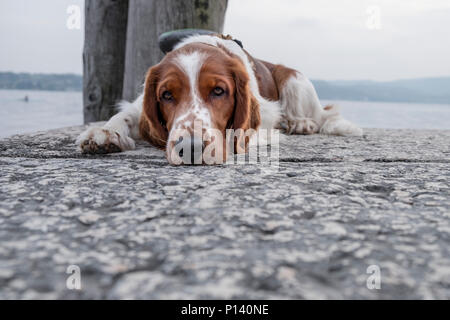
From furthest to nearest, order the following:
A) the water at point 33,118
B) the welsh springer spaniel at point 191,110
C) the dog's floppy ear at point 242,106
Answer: the water at point 33,118, the dog's floppy ear at point 242,106, the welsh springer spaniel at point 191,110

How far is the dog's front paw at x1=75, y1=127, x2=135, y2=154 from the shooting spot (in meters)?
2.41

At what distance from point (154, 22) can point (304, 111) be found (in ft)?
5.78

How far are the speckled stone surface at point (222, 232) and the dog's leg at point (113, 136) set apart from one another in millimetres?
585

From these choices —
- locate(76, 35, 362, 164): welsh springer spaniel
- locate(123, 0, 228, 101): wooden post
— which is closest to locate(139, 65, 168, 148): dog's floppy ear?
locate(76, 35, 362, 164): welsh springer spaniel

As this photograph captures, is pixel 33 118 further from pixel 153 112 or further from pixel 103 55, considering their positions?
pixel 153 112

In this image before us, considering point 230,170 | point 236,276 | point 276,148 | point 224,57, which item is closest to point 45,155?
point 230,170

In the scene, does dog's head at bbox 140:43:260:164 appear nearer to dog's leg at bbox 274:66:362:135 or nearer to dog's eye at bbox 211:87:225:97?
dog's eye at bbox 211:87:225:97

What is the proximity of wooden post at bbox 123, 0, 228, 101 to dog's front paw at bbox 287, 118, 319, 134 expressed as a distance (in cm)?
126

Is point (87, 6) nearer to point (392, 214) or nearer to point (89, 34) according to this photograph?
point (89, 34)

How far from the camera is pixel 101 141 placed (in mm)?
2451

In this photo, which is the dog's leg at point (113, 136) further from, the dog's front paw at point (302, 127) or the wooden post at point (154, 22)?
the dog's front paw at point (302, 127)

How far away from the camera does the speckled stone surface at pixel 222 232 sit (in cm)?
82

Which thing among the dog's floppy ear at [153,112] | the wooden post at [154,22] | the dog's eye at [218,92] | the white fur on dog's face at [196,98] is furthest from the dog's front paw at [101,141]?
the wooden post at [154,22]
